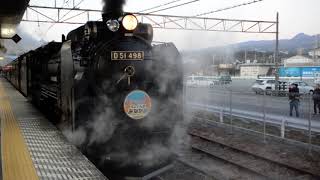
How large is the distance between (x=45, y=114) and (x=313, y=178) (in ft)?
22.1

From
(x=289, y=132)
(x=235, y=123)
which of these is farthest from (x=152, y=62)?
(x=235, y=123)

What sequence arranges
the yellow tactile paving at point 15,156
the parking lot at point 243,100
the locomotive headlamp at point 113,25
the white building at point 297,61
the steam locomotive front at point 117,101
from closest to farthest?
1. the yellow tactile paving at point 15,156
2. the steam locomotive front at point 117,101
3. the locomotive headlamp at point 113,25
4. the parking lot at point 243,100
5. the white building at point 297,61

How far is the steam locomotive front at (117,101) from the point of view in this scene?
6109mm

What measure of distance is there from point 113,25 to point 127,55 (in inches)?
22.3

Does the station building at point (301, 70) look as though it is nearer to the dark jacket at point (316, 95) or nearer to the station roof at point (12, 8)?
the dark jacket at point (316, 95)

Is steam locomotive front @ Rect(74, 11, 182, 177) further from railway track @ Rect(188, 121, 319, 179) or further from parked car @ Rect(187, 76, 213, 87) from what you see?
parked car @ Rect(187, 76, 213, 87)

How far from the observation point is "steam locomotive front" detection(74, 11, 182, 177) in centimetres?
611

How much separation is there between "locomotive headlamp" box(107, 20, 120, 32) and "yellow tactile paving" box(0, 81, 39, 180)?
238cm

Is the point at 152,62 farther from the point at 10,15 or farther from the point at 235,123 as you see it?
the point at 10,15

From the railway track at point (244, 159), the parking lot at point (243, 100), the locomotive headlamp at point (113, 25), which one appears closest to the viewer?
the locomotive headlamp at point (113, 25)

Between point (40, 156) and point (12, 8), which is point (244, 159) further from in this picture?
point (12, 8)

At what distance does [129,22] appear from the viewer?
6.30 metres

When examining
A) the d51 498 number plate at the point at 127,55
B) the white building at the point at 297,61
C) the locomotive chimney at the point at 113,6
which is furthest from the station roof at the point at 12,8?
the white building at the point at 297,61

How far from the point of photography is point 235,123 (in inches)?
562
